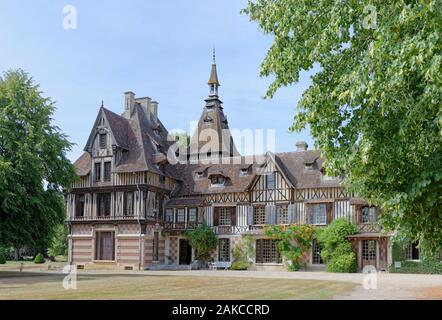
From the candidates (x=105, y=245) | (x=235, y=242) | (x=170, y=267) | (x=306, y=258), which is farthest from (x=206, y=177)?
(x=306, y=258)

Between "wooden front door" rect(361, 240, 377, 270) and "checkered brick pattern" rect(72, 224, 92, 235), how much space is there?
60.1 feet

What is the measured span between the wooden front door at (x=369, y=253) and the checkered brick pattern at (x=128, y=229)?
1434 cm

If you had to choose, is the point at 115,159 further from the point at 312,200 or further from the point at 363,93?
the point at 363,93

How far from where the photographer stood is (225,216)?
3675cm

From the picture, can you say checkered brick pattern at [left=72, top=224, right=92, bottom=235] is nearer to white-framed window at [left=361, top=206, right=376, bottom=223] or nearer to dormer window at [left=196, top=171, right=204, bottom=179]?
dormer window at [left=196, top=171, right=204, bottom=179]

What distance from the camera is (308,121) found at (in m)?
10.8

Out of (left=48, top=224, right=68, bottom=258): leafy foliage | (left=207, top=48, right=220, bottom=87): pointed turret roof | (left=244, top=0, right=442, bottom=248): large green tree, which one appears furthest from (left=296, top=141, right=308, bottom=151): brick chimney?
(left=48, top=224, right=68, bottom=258): leafy foliage

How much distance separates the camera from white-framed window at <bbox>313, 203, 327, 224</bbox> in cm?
3341

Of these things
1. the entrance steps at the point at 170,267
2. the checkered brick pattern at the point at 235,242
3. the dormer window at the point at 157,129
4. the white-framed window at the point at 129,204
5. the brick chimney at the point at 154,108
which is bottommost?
the entrance steps at the point at 170,267

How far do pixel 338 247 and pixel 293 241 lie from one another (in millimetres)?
3133

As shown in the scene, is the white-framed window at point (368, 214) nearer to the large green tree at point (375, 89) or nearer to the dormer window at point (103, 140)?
the dormer window at point (103, 140)

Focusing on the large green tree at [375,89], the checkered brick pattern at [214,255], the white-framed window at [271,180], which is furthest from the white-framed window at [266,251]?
the large green tree at [375,89]

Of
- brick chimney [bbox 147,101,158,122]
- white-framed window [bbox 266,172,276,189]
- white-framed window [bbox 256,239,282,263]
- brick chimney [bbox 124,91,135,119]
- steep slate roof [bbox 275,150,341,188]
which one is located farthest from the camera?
brick chimney [bbox 147,101,158,122]

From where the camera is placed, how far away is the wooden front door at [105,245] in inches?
1439
